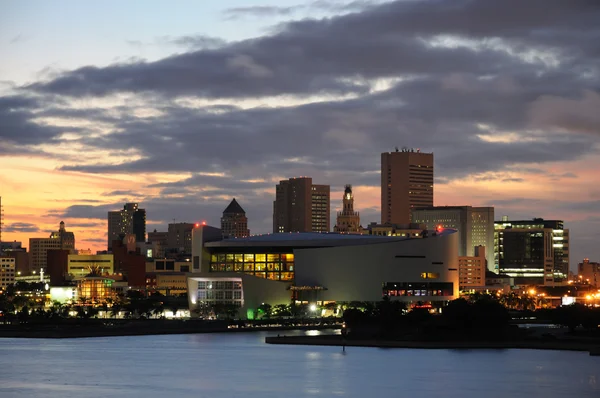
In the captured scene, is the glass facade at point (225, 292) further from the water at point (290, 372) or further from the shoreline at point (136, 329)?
the water at point (290, 372)

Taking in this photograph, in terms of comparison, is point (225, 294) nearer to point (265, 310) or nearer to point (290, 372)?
point (265, 310)

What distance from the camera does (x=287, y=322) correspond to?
18662cm

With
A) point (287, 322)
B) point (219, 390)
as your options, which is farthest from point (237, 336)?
point (219, 390)

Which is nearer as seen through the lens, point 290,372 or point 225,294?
point 290,372

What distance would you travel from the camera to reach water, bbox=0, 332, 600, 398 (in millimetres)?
88062

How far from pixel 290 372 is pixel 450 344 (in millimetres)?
32122

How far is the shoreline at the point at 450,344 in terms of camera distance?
125m

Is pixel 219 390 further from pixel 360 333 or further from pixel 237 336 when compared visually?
pixel 237 336

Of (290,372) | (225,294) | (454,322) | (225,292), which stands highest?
(225,292)

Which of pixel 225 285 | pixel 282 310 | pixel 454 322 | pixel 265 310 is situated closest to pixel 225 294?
pixel 225 285

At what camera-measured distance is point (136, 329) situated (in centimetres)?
17475

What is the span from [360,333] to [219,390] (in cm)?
5324

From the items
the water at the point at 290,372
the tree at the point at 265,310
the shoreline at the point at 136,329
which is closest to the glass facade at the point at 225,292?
the tree at the point at 265,310

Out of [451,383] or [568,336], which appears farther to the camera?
[568,336]
